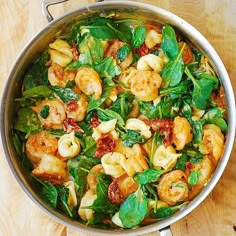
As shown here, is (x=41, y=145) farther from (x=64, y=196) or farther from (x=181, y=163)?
(x=181, y=163)

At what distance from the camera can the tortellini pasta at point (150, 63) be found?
1572 millimetres

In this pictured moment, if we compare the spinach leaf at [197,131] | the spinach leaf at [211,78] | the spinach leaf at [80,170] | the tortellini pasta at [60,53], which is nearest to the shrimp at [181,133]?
the spinach leaf at [197,131]

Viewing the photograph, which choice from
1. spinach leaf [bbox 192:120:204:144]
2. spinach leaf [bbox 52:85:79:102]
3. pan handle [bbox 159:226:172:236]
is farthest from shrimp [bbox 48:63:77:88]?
pan handle [bbox 159:226:172:236]

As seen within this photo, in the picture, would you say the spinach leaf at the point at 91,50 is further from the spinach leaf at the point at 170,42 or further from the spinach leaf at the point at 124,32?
the spinach leaf at the point at 170,42

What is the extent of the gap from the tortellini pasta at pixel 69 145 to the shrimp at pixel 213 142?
0.32m

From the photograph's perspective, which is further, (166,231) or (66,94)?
(66,94)

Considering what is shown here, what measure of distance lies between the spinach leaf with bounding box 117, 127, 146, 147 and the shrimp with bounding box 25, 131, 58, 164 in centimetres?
18

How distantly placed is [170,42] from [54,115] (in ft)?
1.16

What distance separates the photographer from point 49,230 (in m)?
1.64

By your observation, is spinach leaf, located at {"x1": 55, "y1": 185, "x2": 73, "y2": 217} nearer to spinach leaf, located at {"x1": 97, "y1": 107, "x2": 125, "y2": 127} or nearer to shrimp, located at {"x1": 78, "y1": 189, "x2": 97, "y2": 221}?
shrimp, located at {"x1": 78, "y1": 189, "x2": 97, "y2": 221}

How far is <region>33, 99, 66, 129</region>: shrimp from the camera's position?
1590 millimetres

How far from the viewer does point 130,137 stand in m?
1.56

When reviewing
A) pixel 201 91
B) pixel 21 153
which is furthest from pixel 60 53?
pixel 201 91

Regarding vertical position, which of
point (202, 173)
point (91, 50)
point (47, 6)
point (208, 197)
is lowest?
point (208, 197)
